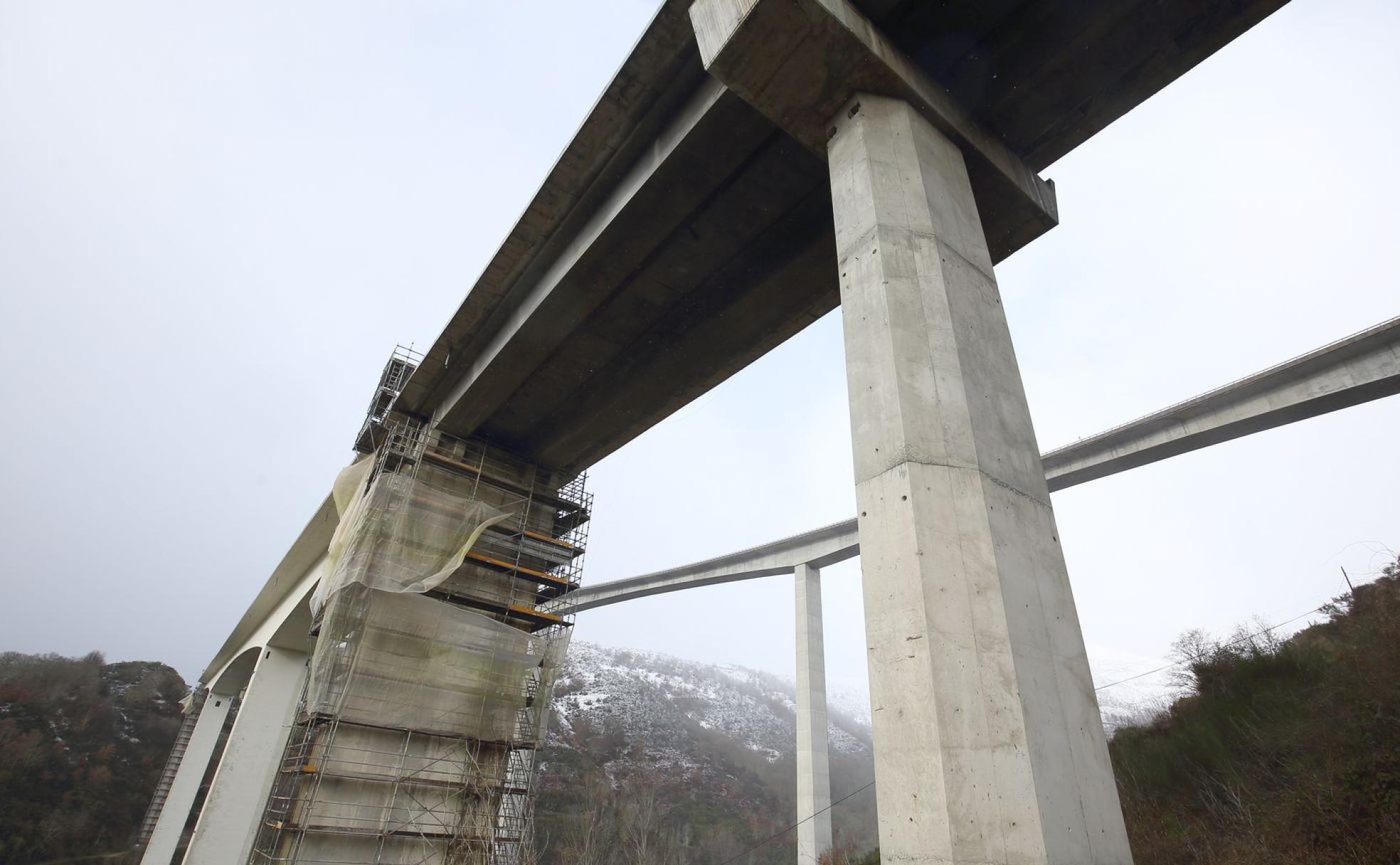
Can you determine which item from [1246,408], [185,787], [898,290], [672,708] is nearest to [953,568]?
[898,290]

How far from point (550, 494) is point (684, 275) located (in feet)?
26.3

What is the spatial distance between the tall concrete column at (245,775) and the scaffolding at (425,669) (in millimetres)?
5455

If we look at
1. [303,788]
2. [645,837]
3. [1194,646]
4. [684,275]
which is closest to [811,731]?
[1194,646]

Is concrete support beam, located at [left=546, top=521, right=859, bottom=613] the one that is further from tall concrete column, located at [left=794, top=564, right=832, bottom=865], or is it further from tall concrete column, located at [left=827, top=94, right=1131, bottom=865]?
tall concrete column, located at [left=827, top=94, right=1131, bottom=865]

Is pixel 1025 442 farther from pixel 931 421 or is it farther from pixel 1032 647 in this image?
pixel 1032 647

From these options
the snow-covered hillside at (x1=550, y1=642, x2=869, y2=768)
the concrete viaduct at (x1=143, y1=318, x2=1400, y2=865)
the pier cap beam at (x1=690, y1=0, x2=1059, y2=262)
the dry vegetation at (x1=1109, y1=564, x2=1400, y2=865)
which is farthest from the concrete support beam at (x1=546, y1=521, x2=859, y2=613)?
the pier cap beam at (x1=690, y1=0, x2=1059, y2=262)

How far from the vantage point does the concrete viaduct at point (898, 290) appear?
12.6 feet

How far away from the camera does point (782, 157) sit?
8102 mm

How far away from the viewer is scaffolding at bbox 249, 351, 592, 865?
37.2ft

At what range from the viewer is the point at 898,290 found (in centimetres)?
511

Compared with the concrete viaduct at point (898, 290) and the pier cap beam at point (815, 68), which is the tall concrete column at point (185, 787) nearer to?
the concrete viaduct at point (898, 290)

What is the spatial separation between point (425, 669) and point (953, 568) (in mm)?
11263

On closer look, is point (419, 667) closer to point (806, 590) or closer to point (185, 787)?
point (806, 590)

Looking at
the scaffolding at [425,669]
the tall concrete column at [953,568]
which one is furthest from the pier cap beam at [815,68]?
the scaffolding at [425,669]
